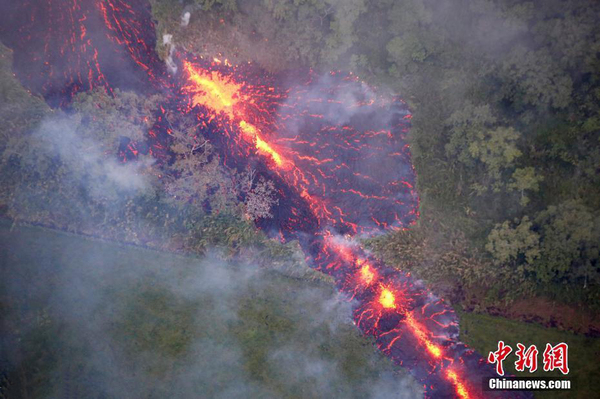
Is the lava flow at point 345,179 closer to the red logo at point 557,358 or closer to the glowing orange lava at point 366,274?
the glowing orange lava at point 366,274

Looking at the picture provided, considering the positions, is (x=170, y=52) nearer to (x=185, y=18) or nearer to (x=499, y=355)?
(x=185, y=18)

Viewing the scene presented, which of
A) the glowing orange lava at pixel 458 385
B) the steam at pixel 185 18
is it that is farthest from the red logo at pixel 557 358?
the steam at pixel 185 18

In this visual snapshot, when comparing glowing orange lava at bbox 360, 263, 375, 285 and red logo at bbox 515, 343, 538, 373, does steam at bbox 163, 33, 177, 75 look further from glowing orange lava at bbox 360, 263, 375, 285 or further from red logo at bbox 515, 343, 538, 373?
red logo at bbox 515, 343, 538, 373

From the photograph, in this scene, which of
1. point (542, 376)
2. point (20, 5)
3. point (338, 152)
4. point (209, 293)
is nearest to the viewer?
point (542, 376)

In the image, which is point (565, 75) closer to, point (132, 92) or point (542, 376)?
point (542, 376)

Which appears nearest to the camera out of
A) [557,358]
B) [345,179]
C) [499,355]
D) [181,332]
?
[557,358]

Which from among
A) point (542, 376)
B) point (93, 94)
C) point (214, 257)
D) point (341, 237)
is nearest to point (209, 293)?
point (214, 257)

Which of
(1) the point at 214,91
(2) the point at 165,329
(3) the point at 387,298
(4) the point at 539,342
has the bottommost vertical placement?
(2) the point at 165,329

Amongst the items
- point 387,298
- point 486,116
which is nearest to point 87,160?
point 387,298
